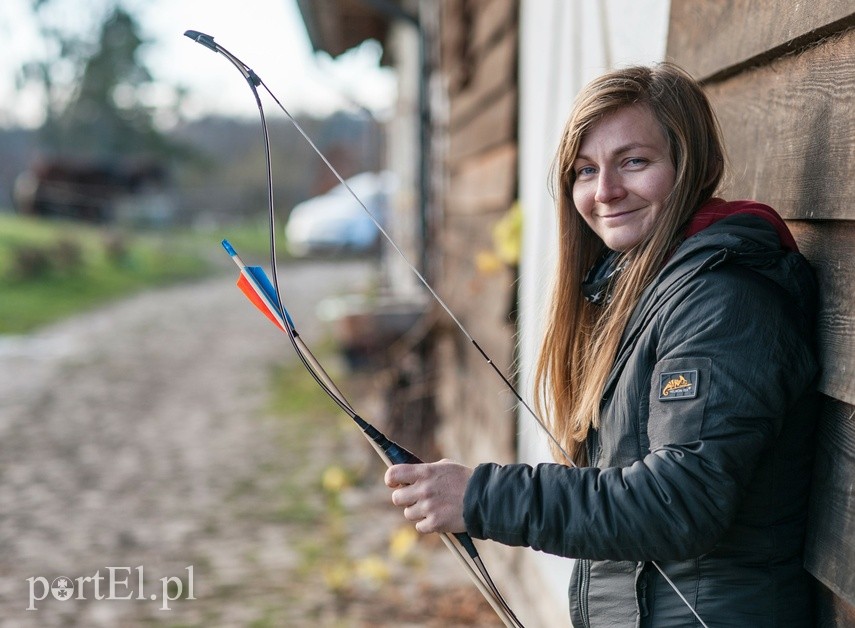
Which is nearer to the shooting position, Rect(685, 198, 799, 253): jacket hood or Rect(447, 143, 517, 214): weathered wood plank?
Rect(685, 198, 799, 253): jacket hood

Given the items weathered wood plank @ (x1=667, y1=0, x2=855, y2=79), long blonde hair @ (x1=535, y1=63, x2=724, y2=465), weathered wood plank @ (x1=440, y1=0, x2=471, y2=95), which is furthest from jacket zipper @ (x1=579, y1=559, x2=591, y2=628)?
weathered wood plank @ (x1=440, y1=0, x2=471, y2=95)

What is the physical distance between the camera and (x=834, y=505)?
1.23 metres

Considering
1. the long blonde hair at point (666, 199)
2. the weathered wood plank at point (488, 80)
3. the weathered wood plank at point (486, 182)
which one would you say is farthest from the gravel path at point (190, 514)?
the long blonde hair at point (666, 199)

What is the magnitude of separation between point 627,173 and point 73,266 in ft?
54.7

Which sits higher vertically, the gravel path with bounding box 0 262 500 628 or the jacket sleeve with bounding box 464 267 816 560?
the jacket sleeve with bounding box 464 267 816 560

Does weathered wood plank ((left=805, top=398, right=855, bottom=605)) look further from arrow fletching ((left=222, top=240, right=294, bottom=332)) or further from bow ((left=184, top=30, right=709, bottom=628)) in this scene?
arrow fletching ((left=222, top=240, right=294, bottom=332))

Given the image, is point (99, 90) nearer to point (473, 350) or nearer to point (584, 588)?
point (473, 350)

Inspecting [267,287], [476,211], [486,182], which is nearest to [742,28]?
[267,287]

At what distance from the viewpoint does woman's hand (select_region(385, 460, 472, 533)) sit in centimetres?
124

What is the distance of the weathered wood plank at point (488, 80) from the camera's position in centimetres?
391

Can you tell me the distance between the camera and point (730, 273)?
1.17 m

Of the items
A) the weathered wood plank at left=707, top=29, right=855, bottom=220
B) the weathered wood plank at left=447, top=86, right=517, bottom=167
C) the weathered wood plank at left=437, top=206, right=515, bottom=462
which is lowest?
the weathered wood plank at left=437, top=206, right=515, bottom=462

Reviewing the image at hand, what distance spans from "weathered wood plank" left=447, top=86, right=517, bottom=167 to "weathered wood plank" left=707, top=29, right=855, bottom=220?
216 centimetres

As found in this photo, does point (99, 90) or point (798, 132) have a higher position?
point (99, 90)
